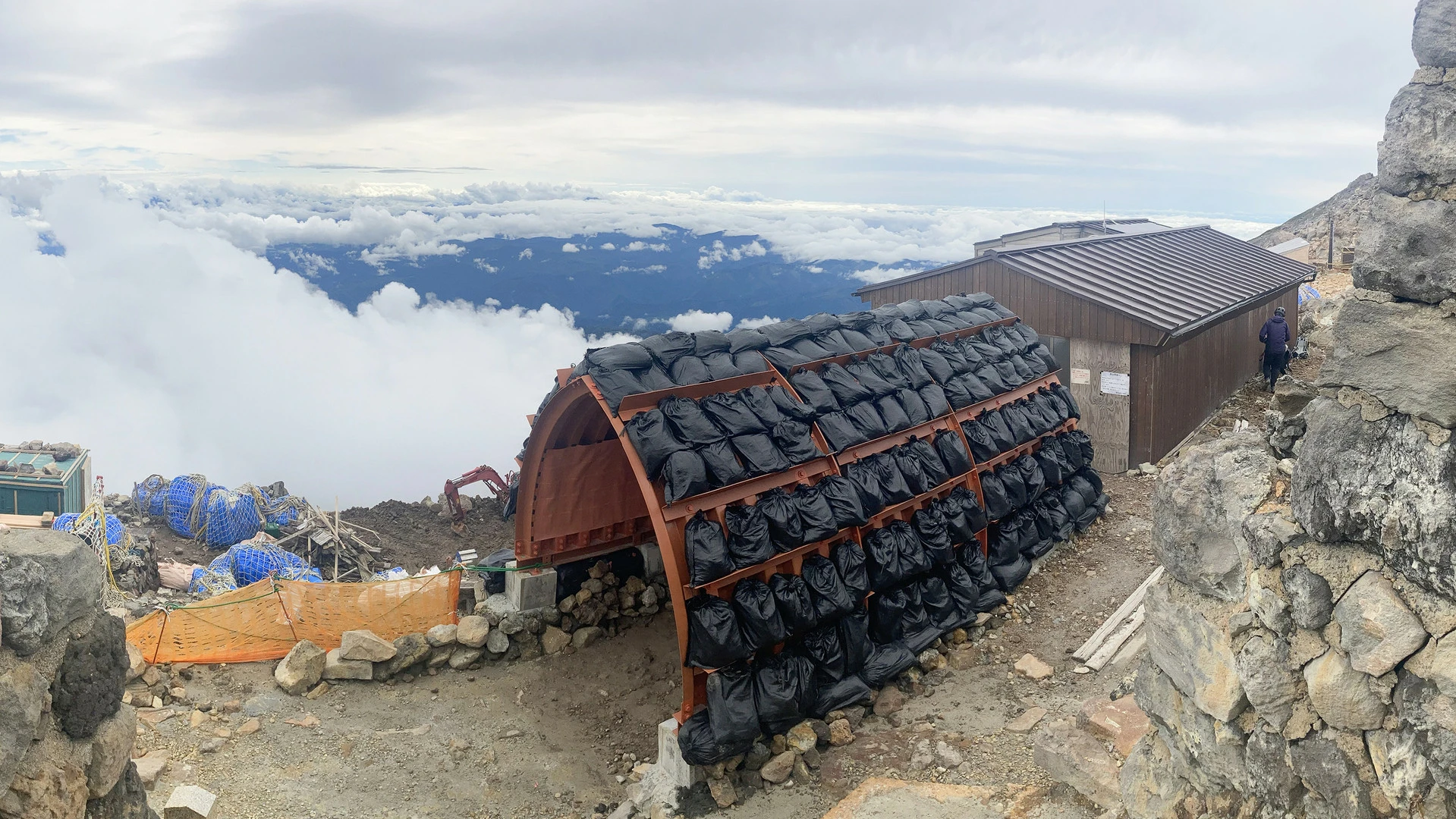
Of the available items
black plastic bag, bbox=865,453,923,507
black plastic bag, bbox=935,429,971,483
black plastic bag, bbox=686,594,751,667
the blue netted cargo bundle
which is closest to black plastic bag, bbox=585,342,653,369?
black plastic bag, bbox=686,594,751,667

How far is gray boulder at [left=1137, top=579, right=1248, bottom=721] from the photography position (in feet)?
14.2

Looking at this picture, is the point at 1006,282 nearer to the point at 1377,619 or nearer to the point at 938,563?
the point at 938,563

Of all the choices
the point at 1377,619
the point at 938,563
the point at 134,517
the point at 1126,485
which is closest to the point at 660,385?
the point at 938,563

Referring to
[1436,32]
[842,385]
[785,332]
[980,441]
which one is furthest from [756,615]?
[1436,32]

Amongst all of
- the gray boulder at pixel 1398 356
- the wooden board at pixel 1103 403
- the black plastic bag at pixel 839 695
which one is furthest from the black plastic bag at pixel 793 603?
the wooden board at pixel 1103 403

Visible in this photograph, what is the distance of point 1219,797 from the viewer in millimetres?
4535

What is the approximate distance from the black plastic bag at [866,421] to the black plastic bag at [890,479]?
0.24 metres

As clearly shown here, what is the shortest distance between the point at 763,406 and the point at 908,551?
2.17 metres

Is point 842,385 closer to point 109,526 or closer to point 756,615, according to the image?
point 756,615

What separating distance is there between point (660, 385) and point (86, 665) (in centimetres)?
540

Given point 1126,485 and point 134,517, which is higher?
point 1126,485

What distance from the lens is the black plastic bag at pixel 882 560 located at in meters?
9.52

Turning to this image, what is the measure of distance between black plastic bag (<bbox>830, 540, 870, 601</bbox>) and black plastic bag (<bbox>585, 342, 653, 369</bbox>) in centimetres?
264

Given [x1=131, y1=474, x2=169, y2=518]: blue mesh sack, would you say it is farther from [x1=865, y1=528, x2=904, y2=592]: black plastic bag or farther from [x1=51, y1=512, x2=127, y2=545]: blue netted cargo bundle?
[x1=865, y1=528, x2=904, y2=592]: black plastic bag
